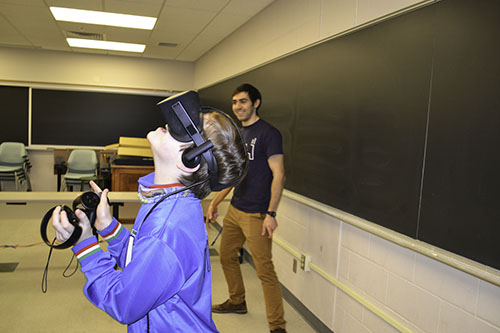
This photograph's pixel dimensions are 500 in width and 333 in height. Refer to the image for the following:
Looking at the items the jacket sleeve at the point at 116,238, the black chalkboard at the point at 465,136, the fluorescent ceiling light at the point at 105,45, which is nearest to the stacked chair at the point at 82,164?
the fluorescent ceiling light at the point at 105,45

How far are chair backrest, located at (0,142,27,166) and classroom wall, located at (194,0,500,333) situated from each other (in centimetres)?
499

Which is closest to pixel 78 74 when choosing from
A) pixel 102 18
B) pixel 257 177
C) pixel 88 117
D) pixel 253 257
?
pixel 88 117

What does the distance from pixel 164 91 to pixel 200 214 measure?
6998 millimetres

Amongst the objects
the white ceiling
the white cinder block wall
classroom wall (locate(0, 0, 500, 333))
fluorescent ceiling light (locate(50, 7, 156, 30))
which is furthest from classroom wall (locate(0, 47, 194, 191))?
the white cinder block wall

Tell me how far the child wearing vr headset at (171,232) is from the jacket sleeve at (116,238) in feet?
0.09

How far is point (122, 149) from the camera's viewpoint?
18.7 ft

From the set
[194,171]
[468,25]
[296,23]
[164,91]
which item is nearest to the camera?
[194,171]

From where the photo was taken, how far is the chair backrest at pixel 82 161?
6699 mm

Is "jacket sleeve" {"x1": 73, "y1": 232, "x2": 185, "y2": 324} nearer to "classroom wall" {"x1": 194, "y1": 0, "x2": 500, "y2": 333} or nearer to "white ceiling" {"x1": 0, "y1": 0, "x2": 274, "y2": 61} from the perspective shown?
"classroom wall" {"x1": 194, "y1": 0, "x2": 500, "y2": 333}

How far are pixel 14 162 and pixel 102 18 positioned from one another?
354cm

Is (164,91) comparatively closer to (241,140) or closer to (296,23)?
(296,23)

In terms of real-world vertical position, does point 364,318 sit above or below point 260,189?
below

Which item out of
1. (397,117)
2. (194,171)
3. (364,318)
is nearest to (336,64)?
(397,117)

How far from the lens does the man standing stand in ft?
8.12
